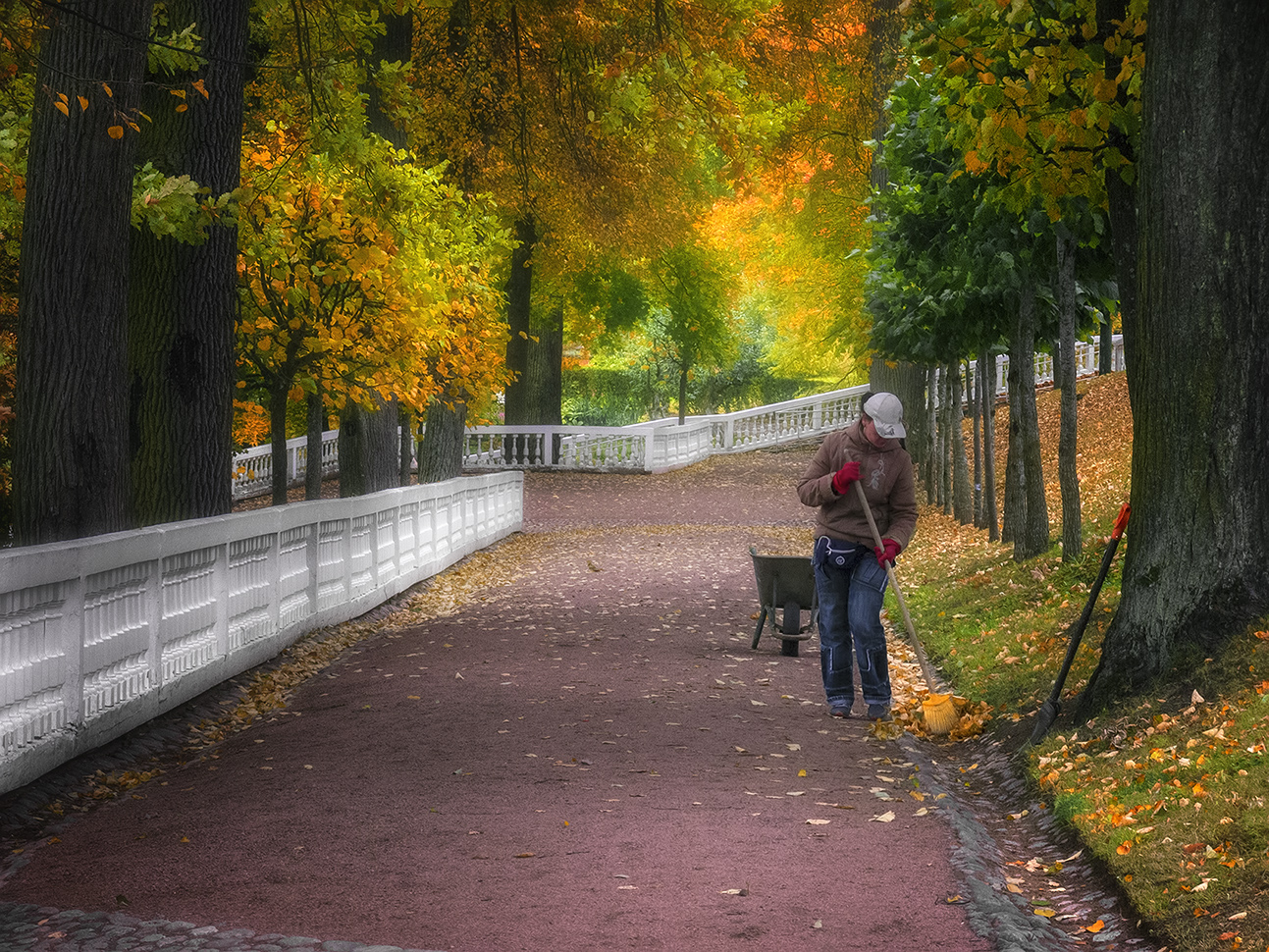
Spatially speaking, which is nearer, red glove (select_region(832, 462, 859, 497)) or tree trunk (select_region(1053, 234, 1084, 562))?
red glove (select_region(832, 462, 859, 497))

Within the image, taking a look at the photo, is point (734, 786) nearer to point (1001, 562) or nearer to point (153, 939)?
point (153, 939)

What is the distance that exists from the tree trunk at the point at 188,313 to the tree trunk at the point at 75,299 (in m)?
1.60

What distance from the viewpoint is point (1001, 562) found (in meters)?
16.1

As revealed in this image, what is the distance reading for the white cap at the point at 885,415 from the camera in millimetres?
8758

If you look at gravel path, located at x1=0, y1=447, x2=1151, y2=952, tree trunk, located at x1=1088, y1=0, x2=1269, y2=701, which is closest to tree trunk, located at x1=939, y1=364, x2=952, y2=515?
gravel path, located at x1=0, y1=447, x2=1151, y2=952

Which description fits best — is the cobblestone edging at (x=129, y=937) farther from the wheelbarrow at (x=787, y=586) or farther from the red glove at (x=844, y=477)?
the wheelbarrow at (x=787, y=586)

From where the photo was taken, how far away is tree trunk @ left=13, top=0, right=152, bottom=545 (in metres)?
9.12

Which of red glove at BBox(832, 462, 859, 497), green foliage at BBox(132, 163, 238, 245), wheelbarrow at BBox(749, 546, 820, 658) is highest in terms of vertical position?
green foliage at BBox(132, 163, 238, 245)

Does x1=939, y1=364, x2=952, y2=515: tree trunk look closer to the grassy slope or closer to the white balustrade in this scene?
the grassy slope

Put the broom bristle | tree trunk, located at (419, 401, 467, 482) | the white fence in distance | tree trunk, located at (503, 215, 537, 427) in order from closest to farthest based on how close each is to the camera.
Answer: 1. the broom bristle
2. tree trunk, located at (419, 401, 467, 482)
3. tree trunk, located at (503, 215, 537, 427)
4. the white fence in distance

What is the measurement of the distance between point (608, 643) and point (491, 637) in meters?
1.10

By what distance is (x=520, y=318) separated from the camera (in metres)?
34.8

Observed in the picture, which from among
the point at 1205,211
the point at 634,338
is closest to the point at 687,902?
the point at 1205,211

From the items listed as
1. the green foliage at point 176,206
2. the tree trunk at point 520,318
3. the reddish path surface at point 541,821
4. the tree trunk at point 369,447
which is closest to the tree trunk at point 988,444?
the reddish path surface at point 541,821
